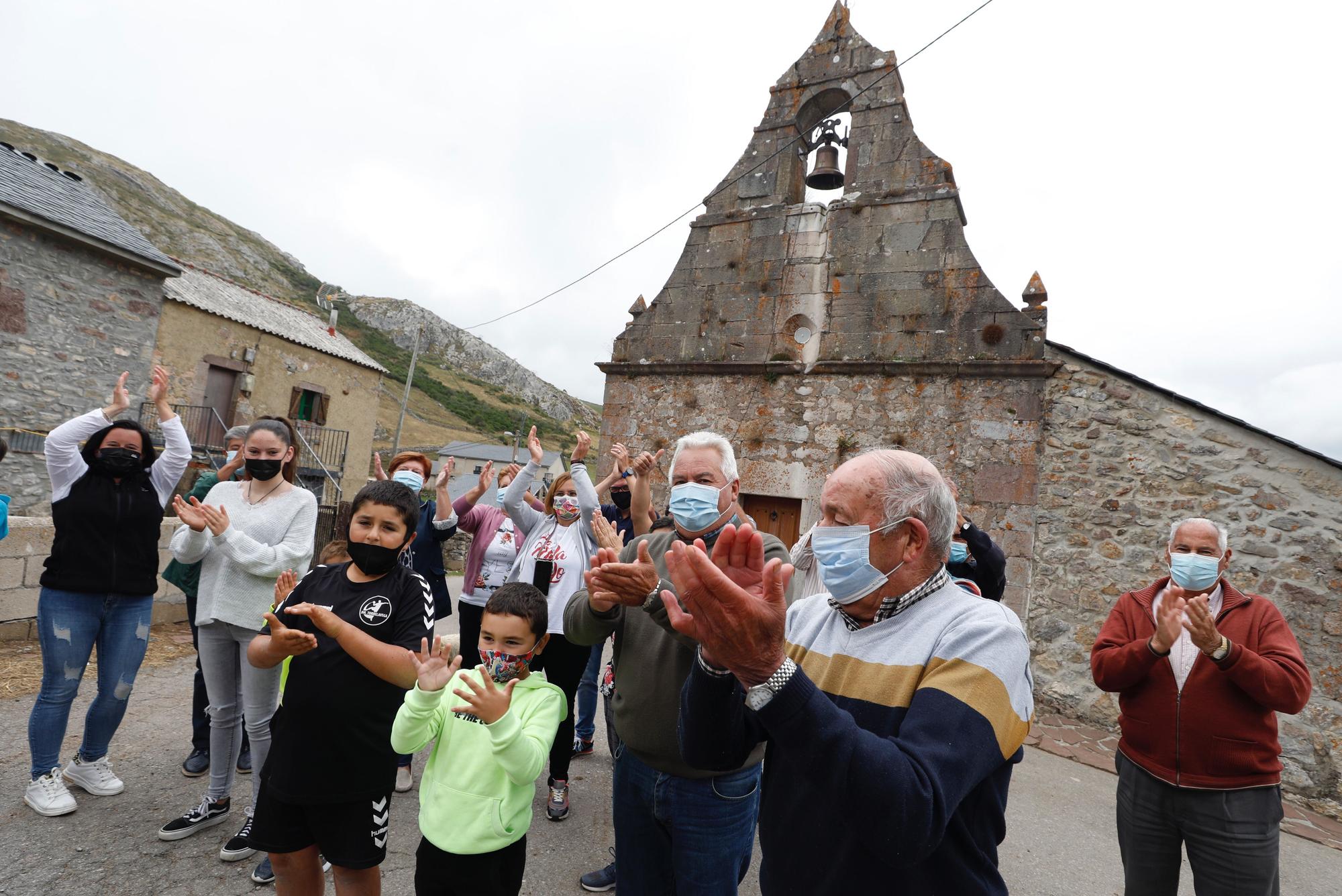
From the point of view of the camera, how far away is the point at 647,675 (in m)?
2.19

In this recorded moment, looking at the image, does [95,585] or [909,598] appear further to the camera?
[95,585]

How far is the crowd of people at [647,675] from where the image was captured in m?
1.18

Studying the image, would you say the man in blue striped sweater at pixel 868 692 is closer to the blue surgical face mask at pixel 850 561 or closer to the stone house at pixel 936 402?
the blue surgical face mask at pixel 850 561

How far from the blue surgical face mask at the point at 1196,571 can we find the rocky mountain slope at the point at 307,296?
172ft

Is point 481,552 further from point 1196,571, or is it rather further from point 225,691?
point 1196,571

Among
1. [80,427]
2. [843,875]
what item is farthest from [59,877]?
[843,875]

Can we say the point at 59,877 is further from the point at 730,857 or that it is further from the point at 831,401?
the point at 831,401

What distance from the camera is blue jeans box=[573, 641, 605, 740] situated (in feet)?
14.4

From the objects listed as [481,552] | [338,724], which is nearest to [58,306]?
[481,552]

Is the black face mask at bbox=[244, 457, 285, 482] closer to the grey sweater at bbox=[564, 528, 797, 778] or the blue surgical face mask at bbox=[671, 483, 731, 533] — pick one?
the grey sweater at bbox=[564, 528, 797, 778]

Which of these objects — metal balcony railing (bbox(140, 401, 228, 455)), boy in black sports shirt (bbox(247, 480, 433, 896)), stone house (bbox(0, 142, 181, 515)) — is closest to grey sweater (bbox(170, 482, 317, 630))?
boy in black sports shirt (bbox(247, 480, 433, 896))

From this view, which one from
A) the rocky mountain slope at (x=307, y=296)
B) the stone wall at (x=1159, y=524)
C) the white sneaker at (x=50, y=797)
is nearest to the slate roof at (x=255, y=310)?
the white sneaker at (x=50, y=797)

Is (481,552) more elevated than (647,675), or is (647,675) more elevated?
(481,552)

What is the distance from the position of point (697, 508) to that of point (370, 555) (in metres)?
1.22
